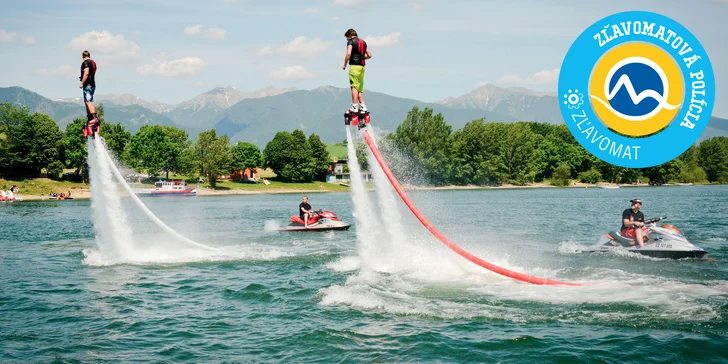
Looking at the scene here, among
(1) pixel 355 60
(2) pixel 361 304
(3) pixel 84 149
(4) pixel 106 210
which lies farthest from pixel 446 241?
(3) pixel 84 149

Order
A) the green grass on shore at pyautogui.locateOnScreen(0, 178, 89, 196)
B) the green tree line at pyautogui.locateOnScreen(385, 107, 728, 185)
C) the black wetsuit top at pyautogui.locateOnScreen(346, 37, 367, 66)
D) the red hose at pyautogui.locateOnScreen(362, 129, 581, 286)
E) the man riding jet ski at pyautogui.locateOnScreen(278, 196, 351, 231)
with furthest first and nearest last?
the green tree line at pyautogui.locateOnScreen(385, 107, 728, 185) → the green grass on shore at pyautogui.locateOnScreen(0, 178, 89, 196) → the man riding jet ski at pyautogui.locateOnScreen(278, 196, 351, 231) → the red hose at pyautogui.locateOnScreen(362, 129, 581, 286) → the black wetsuit top at pyautogui.locateOnScreen(346, 37, 367, 66)

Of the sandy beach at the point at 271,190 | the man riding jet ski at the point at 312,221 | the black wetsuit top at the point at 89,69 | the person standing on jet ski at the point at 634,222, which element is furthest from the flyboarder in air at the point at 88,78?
the sandy beach at the point at 271,190

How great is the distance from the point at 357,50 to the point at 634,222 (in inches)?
701

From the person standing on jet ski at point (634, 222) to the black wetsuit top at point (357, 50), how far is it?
56.0 ft

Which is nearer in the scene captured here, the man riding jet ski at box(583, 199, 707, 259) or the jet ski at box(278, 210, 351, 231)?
the man riding jet ski at box(583, 199, 707, 259)

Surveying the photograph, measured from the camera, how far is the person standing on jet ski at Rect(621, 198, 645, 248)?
27688 millimetres

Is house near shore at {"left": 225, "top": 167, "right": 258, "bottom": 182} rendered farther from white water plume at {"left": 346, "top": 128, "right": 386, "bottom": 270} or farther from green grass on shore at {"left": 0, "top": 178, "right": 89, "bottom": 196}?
white water plume at {"left": 346, "top": 128, "right": 386, "bottom": 270}

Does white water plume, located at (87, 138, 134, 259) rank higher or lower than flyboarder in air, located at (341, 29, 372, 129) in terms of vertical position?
lower

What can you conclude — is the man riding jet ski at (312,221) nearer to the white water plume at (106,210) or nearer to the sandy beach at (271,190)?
the white water plume at (106,210)

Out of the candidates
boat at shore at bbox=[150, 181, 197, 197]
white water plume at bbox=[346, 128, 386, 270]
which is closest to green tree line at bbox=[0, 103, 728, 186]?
boat at shore at bbox=[150, 181, 197, 197]

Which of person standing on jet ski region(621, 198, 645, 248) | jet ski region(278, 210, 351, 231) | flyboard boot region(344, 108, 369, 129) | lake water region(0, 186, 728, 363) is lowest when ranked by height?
lake water region(0, 186, 728, 363)

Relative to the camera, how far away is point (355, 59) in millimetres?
16781

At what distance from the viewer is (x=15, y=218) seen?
5806 cm

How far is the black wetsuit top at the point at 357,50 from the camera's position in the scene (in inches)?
657
